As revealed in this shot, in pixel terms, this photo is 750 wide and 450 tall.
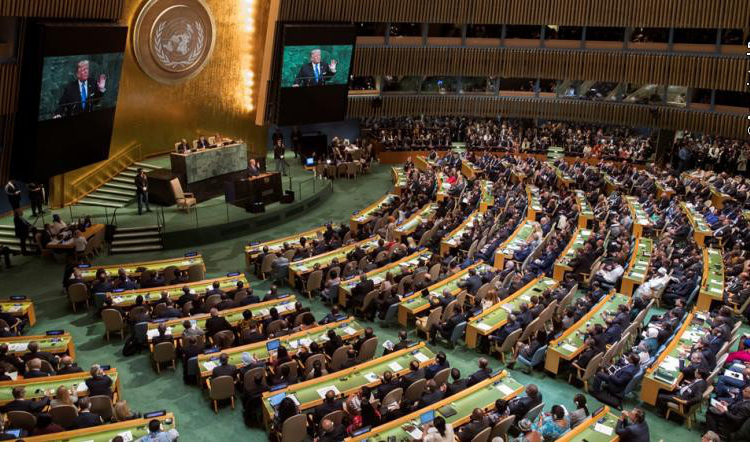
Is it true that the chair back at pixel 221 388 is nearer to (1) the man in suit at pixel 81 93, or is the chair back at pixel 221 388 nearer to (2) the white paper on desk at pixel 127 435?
(2) the white paper on desk at pixel 127 435

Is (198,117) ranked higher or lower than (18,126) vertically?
higher

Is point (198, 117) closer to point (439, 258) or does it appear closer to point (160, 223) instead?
point (160, 223)

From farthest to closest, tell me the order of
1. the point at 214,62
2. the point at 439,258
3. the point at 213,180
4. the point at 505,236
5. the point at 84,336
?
the point at 214,62, the point at 213,180, the point at 505,236, the point at 439,258, the point at 84,336

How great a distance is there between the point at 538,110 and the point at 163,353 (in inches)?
980

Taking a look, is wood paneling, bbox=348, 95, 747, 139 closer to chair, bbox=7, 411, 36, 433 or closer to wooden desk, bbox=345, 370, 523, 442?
wooden desk, bbox=345, 370, 523, 442

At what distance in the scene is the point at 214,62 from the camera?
24.0m

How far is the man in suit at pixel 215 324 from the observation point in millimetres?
→ 11711

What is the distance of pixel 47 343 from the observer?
11.3m

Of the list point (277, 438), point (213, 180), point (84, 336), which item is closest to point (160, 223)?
point (213, 180)

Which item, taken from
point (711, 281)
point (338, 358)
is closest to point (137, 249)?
point (338, 358)

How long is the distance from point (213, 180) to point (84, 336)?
961cm

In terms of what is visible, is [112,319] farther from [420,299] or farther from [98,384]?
[420,299]

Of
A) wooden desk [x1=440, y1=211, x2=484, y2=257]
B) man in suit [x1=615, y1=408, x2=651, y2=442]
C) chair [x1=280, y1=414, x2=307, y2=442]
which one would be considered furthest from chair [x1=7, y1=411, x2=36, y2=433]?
wooden desk [x1=440, y1=211, x2=484, y2=257]

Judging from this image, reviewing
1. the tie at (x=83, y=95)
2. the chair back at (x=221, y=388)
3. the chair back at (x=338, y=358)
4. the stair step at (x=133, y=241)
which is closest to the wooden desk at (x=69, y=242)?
the stair step at (x=133, y=241)
